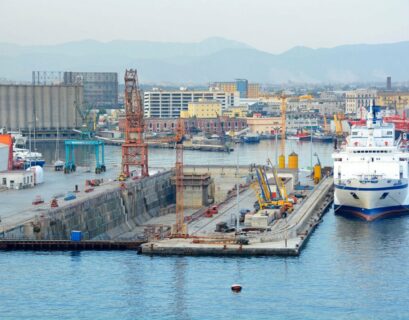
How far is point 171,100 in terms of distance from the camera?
402ft

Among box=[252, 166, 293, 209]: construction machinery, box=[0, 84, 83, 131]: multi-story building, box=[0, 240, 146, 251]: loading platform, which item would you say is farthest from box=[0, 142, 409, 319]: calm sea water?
box=[0, 84, 83, 131]: multi-story building

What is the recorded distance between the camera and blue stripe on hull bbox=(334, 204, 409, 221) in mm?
41625

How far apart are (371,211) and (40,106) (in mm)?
58351

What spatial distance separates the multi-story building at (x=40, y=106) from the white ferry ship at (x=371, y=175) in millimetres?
53775

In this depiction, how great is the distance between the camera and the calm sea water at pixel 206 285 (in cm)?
2586

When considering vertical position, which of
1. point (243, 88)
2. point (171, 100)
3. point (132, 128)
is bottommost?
point (132, 128)

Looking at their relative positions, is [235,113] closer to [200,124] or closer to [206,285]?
[200,124]

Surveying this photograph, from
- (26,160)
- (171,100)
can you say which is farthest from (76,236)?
(171,100)

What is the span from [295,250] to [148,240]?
14.2 feet

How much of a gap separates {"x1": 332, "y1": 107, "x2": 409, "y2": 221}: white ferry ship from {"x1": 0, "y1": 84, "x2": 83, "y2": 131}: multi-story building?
2117 inches

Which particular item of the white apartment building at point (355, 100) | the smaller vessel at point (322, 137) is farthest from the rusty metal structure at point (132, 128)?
the white apartment building at point (355, 100)

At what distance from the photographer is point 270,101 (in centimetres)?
14550

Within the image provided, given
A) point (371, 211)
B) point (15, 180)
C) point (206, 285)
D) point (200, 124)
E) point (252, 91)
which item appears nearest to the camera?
point (206, 285)

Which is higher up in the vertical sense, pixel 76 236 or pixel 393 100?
pixel 393 100
